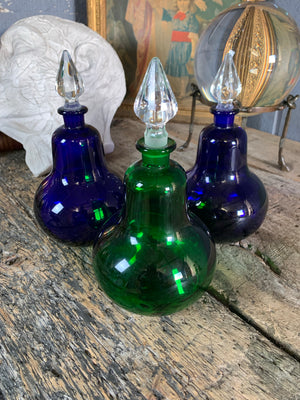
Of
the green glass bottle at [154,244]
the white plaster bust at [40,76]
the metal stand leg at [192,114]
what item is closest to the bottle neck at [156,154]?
the green glass bottle at [154,244]

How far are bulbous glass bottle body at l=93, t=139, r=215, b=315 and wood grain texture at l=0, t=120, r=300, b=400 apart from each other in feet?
0.16

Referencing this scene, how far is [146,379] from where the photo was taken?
14.1 inches

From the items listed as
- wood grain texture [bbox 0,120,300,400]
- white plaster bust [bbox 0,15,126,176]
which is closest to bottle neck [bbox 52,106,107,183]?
wood grain texture [bbox 0,120,300,400]

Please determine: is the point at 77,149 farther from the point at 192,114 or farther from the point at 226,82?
the point at 192,114

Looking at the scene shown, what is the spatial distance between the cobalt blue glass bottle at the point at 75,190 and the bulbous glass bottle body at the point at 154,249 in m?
0.09

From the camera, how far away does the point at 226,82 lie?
43 centimetres

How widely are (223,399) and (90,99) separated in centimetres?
68

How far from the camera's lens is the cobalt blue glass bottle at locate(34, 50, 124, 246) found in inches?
18.5

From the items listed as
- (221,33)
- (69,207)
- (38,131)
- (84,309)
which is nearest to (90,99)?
(38,131)

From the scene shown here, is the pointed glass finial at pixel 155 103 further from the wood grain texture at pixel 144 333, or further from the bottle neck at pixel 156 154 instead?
the wood grain texture at pixel 144 333

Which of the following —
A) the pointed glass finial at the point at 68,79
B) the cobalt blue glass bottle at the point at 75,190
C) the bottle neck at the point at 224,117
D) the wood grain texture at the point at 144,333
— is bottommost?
the wood grain texture at the point at 144,333

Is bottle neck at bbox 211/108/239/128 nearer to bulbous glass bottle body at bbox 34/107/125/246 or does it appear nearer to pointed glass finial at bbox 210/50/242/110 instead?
pointed glass finial at bbox 210/50/242/110

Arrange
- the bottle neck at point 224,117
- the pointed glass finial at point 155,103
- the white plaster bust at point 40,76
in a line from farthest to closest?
the white plaster bust at point 40,76 < the bottle neck at point 224,117 < the pointed glass finial at point 155,103

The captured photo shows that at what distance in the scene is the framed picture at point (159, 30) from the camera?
1000 mm
